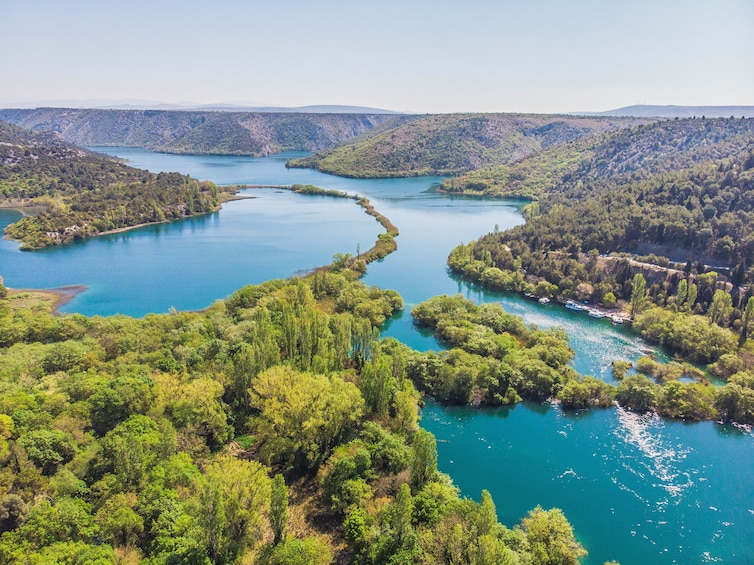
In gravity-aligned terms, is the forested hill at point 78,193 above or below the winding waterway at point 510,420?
above

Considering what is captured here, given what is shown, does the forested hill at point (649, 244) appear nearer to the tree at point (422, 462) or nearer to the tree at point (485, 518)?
the tree at point (422, 462)

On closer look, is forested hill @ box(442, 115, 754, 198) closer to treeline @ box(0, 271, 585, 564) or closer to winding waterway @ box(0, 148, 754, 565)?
winding waterway @ box(0, 148, 754, 565)

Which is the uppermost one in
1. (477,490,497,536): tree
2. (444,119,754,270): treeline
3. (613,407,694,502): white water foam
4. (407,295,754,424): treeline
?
(444,119,754,270): treeline

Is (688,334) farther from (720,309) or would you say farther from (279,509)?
(279,509)

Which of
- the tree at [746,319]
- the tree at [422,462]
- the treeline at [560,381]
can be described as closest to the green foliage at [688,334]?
the treeline at [560,381]

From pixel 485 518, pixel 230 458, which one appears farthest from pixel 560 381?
pixel 230 458

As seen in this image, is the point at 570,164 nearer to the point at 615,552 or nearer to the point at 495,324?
the point at 495,324

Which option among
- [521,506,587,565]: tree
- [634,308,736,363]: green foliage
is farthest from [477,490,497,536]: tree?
[634,308,736,363]: green foliage
